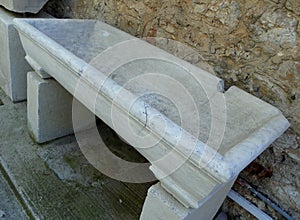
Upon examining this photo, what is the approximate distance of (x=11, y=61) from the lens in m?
2.19

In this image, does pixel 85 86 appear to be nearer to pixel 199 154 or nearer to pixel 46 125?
pixel 199 154

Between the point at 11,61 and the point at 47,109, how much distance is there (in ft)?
1.88

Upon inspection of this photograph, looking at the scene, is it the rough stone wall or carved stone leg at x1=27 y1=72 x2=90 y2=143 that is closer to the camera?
the rough stone wall

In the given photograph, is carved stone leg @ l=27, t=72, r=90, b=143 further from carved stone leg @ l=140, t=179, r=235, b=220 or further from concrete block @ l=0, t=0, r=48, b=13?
carved stone leg @ l=140, t=179, r=235, b=220

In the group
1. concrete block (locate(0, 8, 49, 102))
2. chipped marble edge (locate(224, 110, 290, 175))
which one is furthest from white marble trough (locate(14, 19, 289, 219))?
concrete block (locate(0, 8, 49, 102))

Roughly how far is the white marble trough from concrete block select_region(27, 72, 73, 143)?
9 cm

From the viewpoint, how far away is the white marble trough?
3.10 ft

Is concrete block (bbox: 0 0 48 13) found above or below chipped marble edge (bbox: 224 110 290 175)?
below

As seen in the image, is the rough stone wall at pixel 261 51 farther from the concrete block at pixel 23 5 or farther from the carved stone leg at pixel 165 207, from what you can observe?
the concrete block at pixel 23 5

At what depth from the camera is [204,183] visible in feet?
3.03

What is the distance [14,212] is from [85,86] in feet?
2.69

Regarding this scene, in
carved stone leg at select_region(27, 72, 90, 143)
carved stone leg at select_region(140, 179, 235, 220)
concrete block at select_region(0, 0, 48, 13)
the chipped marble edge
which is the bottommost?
carved stone leg at select_region(27, 72, 90, 143)

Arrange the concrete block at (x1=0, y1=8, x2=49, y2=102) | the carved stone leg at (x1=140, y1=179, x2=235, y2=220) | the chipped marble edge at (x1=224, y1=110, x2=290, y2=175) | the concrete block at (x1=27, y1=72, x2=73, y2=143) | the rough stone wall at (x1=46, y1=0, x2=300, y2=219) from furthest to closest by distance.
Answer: the concrete block at (x1=0, y1=8, x2=49, y2=102)
the concrete block at (x1=27, y1=72, x2=73, y2=143)
the rough stone wall at (x1=46, y1=0, x2=300, y2=219)
the carved stone leg at (x1=140, y1=179, x2=235, y2=220)
the chipped marble edge at (x1=224, y1=110, x2=290, y2=175)

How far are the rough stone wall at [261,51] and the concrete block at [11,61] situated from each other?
1.12m
